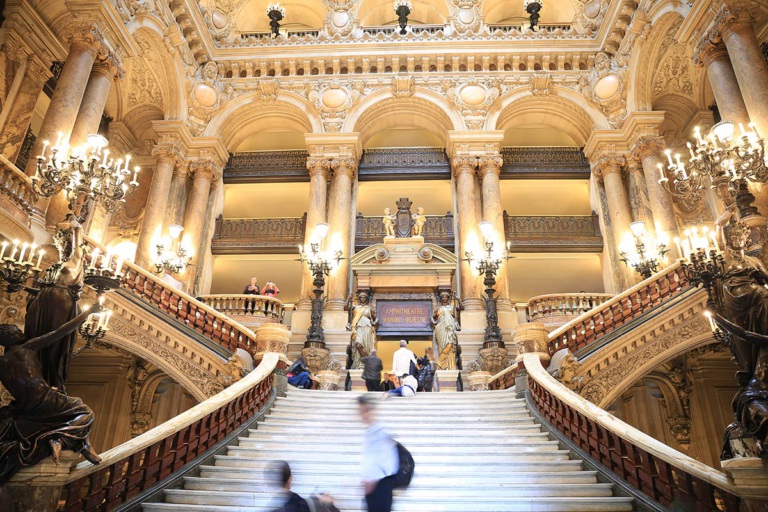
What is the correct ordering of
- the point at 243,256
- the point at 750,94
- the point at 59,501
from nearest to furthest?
the point at 59,501 → the point at 750,94 → the point at 243,256

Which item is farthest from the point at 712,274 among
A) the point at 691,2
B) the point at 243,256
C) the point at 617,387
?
the point at 243,256

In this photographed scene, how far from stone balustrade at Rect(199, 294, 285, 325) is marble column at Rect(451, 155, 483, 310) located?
532 centimetres

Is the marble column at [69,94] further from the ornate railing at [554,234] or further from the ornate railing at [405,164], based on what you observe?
the ornate railing at [554,234]

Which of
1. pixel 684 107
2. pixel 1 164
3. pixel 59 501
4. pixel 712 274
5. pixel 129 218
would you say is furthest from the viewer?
pixel 129 218

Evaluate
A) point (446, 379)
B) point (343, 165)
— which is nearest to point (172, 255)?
point (343, 165)

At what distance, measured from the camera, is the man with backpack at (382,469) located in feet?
9.67

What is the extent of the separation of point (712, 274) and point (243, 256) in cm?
1485

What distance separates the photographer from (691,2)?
11055 mm

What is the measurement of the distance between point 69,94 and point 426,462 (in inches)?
393

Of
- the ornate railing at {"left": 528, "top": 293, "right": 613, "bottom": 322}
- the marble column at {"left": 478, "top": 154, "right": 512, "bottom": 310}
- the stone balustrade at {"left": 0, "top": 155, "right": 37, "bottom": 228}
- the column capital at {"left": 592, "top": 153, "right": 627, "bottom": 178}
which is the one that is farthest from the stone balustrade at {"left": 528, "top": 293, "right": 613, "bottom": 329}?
the stone balustrade at {"left": 0, "top": 155, "right": 37, "bottom": 228}

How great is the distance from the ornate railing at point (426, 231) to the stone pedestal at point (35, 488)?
11846mm

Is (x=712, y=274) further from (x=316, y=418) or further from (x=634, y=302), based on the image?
(x=316, y=418)

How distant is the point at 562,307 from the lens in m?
12.4

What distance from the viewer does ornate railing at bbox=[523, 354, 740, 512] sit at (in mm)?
3729
